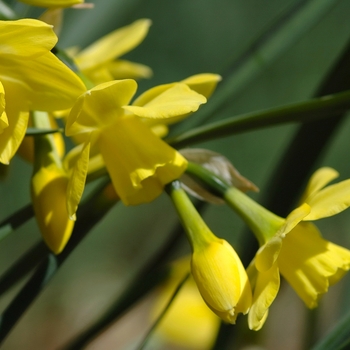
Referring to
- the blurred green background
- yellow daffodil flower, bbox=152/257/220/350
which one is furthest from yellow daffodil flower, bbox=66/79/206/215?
the blurred green background

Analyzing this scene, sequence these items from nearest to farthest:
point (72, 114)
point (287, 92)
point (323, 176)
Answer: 1. point (72, 114)
2. point (323, 176)
3. point (287, 92)

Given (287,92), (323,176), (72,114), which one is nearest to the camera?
(72,114)

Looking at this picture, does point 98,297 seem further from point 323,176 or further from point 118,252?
point 323,176

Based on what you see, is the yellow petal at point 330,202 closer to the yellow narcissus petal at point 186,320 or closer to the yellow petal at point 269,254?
the yellow petal at point 269,254

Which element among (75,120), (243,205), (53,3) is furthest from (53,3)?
(243,205)

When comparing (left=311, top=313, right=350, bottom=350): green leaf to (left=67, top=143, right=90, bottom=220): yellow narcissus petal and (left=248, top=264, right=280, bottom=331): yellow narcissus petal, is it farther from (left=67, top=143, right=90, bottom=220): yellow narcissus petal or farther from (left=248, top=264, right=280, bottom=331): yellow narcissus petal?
(left=67, top=143, right=90, bottom=220): yellow narcissus petal

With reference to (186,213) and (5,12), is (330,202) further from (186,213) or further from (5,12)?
(5,12)

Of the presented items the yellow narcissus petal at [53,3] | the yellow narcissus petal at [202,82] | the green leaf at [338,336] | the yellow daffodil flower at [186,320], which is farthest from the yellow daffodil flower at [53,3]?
the yellow daffodil flower at [186,320]

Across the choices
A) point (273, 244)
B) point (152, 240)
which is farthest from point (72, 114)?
point (152, 240)
